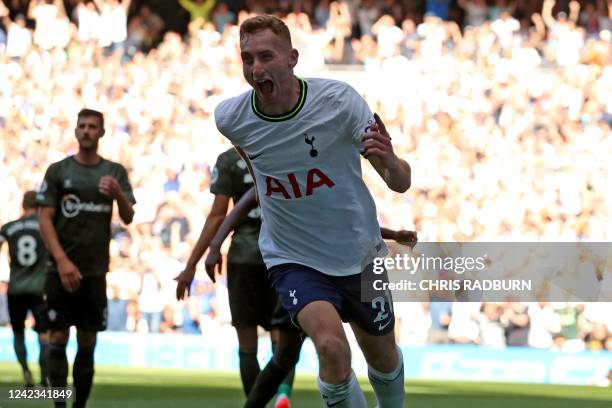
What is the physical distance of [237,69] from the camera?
2536cm

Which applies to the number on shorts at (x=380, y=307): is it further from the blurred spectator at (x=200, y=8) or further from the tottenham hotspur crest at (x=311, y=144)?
the blurred spectator at (x=200, y=8)

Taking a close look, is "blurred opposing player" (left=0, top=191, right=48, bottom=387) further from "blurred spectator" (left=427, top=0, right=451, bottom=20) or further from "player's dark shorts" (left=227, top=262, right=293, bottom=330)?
"blurred spectator" (left=427, top=0, right=451, bottom=20)

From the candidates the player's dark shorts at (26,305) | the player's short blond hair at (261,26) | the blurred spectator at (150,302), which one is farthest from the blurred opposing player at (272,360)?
the blurred spectator at (150,302)

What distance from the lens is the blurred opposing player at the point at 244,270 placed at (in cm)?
1008

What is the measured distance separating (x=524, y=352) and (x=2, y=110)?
1196cm

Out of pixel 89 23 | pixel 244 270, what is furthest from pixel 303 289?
pixel 89 23

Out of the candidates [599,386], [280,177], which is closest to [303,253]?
[280,177]

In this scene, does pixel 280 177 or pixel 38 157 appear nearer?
pixel 280 177

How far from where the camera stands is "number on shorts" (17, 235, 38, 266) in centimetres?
1529

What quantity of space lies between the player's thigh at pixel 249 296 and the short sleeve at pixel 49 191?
58.4 inches

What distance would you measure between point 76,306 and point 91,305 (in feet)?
0.39

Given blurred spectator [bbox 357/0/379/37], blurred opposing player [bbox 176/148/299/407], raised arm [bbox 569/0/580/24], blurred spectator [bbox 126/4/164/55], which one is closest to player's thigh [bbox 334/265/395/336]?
blurred opposing player [bbox 176/148/299/407]

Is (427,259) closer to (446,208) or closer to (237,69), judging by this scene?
(446,208)

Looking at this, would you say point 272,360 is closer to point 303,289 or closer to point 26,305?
point 303,289
